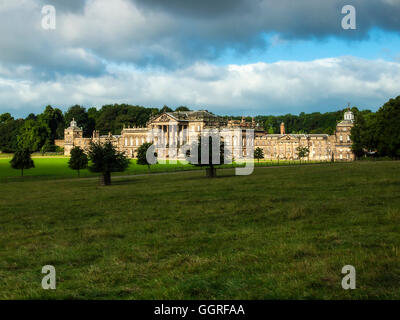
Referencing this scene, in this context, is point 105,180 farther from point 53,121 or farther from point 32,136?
point 53,121

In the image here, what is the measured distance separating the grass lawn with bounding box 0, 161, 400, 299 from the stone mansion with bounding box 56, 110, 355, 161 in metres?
92.2

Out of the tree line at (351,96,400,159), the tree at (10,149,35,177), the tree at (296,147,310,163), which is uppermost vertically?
the tree line at (351,96,400,159)

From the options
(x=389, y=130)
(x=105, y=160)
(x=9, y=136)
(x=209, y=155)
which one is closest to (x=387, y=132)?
(x=389, y=130)

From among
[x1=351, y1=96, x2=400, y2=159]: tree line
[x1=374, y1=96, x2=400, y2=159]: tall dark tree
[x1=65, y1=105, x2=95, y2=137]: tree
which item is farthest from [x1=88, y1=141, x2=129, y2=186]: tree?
[x1=65, y1=105, x2=95, y2=137]: tree

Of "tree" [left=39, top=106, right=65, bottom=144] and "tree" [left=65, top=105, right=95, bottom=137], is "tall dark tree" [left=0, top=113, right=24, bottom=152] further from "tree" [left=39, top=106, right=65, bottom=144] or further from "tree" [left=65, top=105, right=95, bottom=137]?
"tree" [left=65, top=105, right=95, bottom=137]

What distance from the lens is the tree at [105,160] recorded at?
38.0m

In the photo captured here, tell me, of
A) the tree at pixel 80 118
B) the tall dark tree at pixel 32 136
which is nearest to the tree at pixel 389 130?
the tall dark tree at pixel 32 136

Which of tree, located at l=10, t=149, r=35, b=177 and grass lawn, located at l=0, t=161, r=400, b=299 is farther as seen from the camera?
tree, located at l=10, t=149, r=35, b=177

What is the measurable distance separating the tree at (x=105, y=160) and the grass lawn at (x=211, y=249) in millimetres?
19388

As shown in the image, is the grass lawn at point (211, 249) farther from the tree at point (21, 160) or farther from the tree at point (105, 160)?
the tree at point (21, 160)

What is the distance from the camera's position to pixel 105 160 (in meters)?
38.5

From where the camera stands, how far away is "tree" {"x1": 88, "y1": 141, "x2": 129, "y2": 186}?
1496 inches

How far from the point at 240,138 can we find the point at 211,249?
109603 mm

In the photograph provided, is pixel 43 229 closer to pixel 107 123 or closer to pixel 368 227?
pixel 368 227
